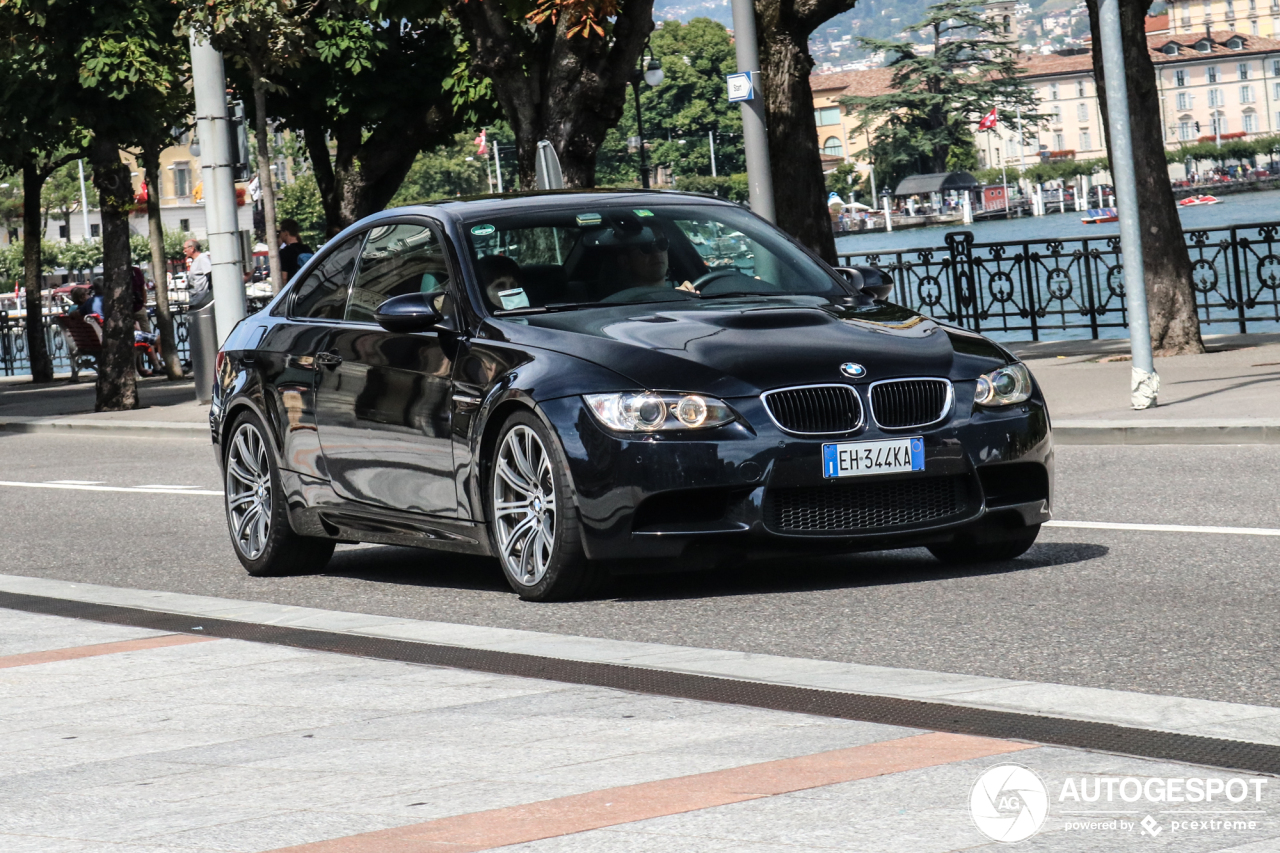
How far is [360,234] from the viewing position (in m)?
9.45

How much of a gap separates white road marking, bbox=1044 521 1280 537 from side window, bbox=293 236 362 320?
3.26m

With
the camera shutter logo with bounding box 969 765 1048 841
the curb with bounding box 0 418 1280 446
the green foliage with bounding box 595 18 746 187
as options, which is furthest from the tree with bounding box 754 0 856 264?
the green foliage with bounding box 595 18 746 187

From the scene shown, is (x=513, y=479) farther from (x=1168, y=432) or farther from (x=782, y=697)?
(x=1168, y=432)

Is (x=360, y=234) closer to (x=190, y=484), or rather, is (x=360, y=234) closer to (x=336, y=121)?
(x=190, y=484)

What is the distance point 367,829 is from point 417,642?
275 cm

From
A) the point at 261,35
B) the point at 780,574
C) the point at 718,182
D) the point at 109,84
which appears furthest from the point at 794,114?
the point at 718,182

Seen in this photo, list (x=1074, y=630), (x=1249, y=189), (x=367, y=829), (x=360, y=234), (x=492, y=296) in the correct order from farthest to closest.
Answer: (x=1249, y=189) < (x=360, y=234) < (x=492, y=296) < (x=1074, y=630) < (x=367, y=829)

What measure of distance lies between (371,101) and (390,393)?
23.6 meters

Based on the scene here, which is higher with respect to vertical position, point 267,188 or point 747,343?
point 267,188

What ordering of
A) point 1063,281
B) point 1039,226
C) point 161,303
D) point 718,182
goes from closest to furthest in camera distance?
1. point 1063,281
2. point 161,303
3. point 1039,226
4. point 718,182

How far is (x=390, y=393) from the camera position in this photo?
864 cm

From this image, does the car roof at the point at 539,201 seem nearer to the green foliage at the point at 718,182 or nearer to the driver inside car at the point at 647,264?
the driver inside car at the point at 647,264

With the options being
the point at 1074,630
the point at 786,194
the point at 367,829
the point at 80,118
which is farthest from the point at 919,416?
the point at 80,118

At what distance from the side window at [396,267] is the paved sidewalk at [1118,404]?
6228 mm
